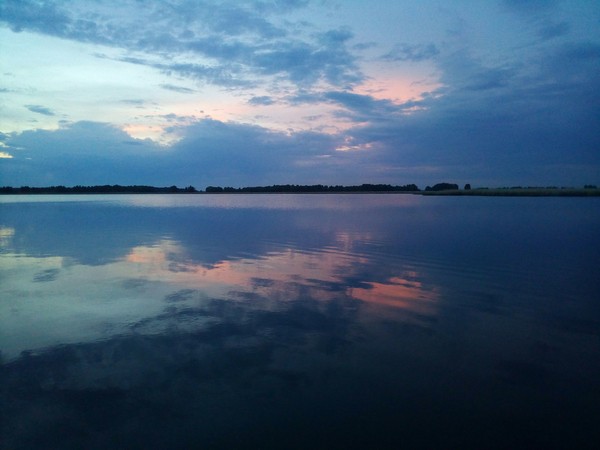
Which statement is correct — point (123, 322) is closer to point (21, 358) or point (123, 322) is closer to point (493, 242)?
point (21, 358)

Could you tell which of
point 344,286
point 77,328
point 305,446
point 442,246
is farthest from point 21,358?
point 442,246

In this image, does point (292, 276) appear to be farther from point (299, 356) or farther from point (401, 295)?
point (299, 356)

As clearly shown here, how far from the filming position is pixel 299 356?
7.06 meters

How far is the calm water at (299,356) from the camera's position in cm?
505

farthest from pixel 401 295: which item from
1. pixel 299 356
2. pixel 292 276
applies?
pixel 299 356

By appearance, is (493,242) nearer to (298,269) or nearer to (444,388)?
(298,269)

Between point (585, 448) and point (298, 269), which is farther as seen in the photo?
point (298, 269)

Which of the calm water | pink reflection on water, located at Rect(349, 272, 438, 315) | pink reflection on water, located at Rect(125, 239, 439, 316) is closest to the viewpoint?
the calm water

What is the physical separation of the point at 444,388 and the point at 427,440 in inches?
50.7

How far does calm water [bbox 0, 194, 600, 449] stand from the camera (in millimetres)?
5047

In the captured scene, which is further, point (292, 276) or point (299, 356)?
point (292, 276)

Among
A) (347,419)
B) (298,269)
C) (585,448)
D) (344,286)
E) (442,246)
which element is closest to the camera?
(585,448)

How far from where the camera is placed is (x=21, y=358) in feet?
22.7

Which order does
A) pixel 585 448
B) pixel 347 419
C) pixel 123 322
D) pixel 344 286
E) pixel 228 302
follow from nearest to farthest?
pixel 585 448, pixel 347 419, pixel 123 322, pixel 228 302, pixel 344 286
